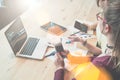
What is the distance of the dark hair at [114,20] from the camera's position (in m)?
0.98

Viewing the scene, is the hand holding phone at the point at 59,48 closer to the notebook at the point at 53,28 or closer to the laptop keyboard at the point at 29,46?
the laptop keyboard at the point at 29,46

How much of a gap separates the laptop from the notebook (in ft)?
0.49

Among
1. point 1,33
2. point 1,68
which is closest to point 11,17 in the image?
point 1,68

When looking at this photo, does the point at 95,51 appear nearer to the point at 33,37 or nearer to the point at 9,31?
the point at 33,37

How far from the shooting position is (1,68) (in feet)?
4.64

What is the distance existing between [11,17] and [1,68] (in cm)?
33

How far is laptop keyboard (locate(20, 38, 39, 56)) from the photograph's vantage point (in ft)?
5.00

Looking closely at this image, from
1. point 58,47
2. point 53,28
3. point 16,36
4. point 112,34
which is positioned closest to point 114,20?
point 112,34

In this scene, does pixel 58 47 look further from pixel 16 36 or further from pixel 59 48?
pixel 16 36

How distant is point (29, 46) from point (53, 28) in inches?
12.5

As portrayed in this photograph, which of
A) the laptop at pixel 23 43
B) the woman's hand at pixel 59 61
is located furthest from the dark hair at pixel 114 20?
the laptop at pixel 23 43

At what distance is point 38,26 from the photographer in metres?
1.88

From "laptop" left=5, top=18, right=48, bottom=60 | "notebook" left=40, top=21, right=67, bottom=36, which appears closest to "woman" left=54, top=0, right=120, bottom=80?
"laptop" left=5, top=18, right=48, bottom=60

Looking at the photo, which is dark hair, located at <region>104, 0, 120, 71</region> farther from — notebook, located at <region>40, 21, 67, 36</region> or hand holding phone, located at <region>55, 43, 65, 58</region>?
notebook, located at <region>40, 21, 67, 36</region>
